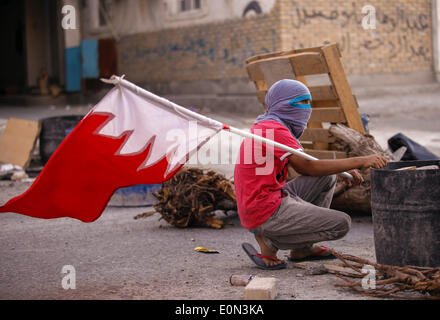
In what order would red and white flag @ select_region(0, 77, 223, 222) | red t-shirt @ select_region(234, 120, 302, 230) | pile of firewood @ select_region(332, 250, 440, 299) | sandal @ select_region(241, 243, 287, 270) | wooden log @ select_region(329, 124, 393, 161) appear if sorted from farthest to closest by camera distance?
1. wooden log @ select_region(329, 124, 393, 161)
2. sandal @ select_region(241, 243, 287, 270)
3. red t-shirt @ select_region(234, 120, 302, 230)
4. red and white flag @ select_region(0, 77, 223, 222)
5. pile of firewood @ select_region(332, 250, 440, 299)

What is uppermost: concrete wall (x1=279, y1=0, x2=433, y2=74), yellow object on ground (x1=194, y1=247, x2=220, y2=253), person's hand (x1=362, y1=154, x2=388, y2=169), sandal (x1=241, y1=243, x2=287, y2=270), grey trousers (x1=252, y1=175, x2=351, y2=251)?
concrete wall (x1=279, y1=0, x2=433, y2=74)

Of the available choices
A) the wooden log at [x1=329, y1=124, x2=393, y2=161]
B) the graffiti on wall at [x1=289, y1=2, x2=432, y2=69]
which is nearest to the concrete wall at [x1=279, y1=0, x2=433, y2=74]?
the graffiti on wall at [x1=289, y1=2, x2=432, y2=69]

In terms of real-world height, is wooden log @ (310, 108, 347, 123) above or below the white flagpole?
below

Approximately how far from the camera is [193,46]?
56.5 ft

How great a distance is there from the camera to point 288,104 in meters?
3.98

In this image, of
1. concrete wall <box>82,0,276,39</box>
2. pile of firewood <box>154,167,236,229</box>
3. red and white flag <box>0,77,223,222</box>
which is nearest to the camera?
red and white flag <box>0,77,223,222</box>

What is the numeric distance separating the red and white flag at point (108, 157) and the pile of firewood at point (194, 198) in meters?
1.78

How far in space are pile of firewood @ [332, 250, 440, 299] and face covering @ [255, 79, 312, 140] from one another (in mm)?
1066

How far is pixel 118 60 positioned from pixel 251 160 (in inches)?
674

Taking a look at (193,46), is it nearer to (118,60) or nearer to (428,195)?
(118,60)

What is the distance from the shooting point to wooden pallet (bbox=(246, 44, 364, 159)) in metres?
5.53

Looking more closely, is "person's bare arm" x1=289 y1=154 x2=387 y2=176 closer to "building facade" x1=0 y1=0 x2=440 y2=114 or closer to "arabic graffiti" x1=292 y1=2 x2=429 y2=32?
"building facade" x1=0 y1=0 x2=440 y2=114
